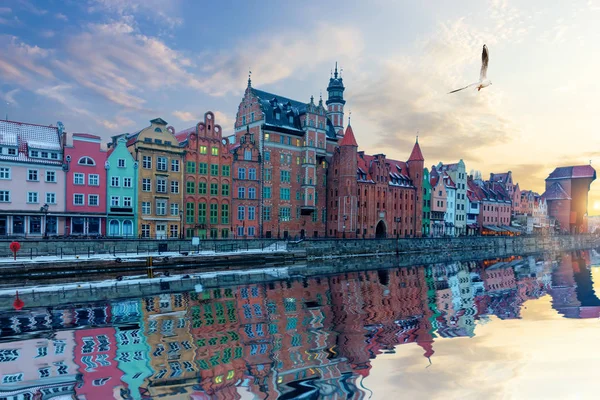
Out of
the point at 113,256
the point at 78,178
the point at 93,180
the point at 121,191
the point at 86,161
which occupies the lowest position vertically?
the point at 113,256

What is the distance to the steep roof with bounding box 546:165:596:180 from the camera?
161 m

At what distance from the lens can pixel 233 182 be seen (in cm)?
7044

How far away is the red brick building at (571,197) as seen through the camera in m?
162

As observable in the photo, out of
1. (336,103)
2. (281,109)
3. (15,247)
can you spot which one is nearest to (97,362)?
(15,247)

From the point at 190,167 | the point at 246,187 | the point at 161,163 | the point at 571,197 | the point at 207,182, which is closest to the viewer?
the point at 161,163

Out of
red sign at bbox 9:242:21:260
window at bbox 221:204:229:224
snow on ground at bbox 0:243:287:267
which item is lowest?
snow on ground at bbox 0:243:287:267

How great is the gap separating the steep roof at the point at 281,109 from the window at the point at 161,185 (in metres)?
21.0

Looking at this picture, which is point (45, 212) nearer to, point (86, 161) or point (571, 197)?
point (86, 161)

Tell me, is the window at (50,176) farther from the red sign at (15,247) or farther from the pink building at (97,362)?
the pink building at (97,362)

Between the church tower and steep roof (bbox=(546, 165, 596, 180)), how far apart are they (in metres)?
120

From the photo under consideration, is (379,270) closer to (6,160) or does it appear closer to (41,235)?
(41,235)

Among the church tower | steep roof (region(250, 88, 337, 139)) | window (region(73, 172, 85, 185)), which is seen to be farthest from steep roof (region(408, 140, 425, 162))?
window (region(73, 172, 85, 185))

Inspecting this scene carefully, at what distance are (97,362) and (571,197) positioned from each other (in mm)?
188006

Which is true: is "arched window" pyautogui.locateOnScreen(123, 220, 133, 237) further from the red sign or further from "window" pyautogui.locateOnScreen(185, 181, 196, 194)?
the red sign
